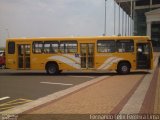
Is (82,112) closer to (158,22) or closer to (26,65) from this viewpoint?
(26,65)

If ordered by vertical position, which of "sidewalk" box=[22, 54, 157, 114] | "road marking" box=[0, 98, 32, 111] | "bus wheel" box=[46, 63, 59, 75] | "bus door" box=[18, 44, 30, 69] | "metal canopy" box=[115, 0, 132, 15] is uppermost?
"metal canopy" box=[115, 0, 132, 15]

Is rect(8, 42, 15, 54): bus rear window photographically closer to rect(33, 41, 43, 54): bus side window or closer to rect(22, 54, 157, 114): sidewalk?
rect(33, 41, 43, 54): bus side window

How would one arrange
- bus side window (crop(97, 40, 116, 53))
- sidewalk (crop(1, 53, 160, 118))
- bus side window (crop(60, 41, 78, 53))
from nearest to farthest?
sidewalk (crop(1, 53, 160, 118)) → bus side window (crop(97, 40, 116, 53)) → bus side window (crop(60, 41, 78, 53))

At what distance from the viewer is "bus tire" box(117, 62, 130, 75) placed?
1018 inches

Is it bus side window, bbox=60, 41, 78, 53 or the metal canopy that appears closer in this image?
bus side window, bbox=60, 41, 78, 53

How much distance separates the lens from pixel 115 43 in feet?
85.6

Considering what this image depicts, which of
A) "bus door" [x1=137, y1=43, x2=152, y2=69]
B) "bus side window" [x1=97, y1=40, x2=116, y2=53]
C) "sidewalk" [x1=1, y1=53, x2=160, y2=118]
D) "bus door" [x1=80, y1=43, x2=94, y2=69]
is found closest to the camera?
"sidewalk" [x1=1, y1=53, x2=160, y2=118]

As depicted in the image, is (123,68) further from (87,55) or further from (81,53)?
(81,53)

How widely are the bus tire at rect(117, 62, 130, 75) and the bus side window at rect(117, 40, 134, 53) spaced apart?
0.96 meters

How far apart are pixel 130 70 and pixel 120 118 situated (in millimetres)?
17331

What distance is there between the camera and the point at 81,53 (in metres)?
26.4

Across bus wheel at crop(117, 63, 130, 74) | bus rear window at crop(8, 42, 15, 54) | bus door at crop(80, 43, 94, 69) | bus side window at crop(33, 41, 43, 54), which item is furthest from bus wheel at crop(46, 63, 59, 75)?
bus wheel at crop(117, 63, 130, 74)

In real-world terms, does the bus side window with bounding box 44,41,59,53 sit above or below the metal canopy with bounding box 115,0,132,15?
below

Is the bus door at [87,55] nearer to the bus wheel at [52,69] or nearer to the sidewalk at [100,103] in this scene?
the bus wheel at [52,69]
